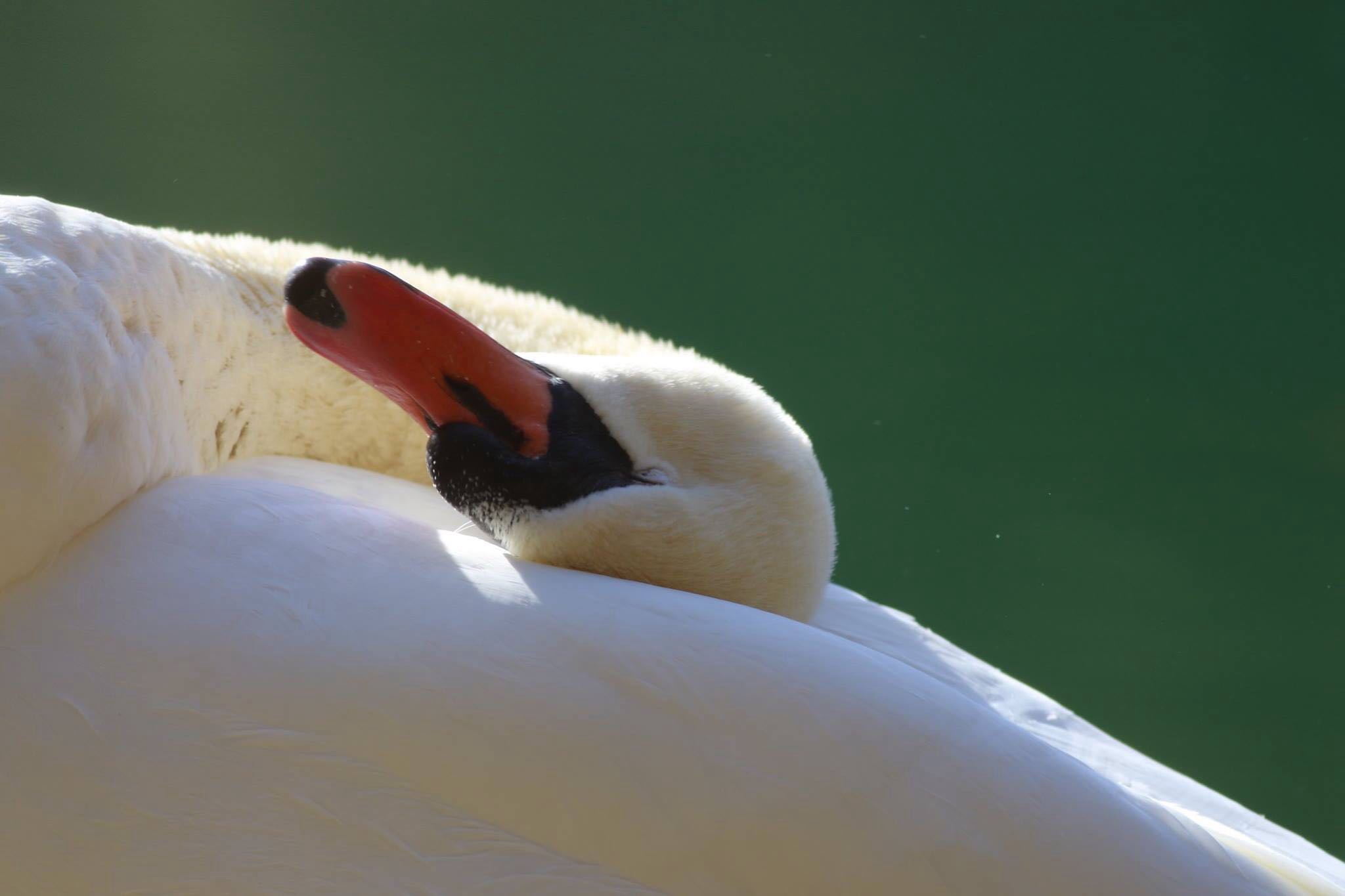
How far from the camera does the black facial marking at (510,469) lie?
84 centimetres

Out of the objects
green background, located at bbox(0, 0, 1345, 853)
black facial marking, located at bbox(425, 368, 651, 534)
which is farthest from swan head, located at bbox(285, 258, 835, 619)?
green background, located at bbox(0, 0, 1345, 853)

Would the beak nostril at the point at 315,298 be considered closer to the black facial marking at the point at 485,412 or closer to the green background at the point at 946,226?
the black facial marking at the point at 485,412

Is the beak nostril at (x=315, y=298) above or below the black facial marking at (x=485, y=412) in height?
above

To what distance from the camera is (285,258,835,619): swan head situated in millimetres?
834

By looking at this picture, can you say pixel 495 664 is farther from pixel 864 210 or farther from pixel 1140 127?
pixel 1140 127

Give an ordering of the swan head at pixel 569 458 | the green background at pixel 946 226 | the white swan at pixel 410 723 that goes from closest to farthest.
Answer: the white swan at pixel 410 723 → the swan head at pixel 569 458 → the green background at pixel 946 226

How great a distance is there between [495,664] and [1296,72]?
2015mm

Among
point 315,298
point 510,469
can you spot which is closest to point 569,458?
point 510,469

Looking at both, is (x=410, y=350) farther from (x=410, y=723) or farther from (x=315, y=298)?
(x=410, y=723)

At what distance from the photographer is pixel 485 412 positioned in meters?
0.85

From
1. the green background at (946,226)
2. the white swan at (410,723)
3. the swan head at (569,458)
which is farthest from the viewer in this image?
the green background at (946,226)

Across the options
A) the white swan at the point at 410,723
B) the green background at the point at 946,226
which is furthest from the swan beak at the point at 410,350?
A: the green background at the point at 946,226

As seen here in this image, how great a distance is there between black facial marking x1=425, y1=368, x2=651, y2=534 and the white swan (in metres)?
0.07

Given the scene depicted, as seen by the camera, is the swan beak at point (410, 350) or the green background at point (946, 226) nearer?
the swan beak at point (410, 350)
